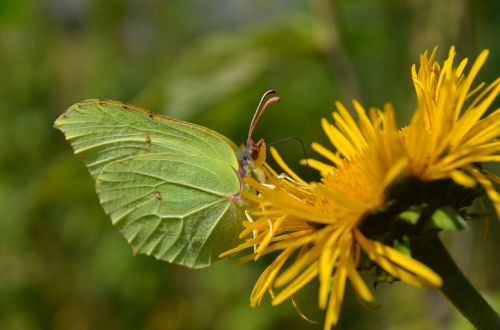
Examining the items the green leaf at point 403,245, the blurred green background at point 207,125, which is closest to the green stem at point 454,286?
the green leaf at point 403,245

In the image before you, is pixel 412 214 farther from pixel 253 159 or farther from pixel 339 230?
pixel 253 159

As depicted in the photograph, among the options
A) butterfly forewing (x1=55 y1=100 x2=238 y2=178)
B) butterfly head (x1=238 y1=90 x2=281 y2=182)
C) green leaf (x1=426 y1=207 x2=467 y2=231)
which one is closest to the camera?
green leaf (x1=426 y1=207 x2=467 y2=231)

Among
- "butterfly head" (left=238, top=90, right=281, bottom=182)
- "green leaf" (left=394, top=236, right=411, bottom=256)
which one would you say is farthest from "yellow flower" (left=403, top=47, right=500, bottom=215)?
"butterfly head" (left=238, top=90, right=281, bottom=182)

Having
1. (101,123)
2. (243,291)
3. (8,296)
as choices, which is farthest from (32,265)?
(101,123)

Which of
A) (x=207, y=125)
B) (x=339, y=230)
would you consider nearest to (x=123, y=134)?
(x=207, y=125)

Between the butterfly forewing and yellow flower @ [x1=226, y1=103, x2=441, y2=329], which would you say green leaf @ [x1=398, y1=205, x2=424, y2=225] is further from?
the butterfly forewing

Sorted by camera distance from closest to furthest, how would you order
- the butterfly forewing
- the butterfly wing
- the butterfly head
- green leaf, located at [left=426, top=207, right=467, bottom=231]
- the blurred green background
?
green leaf, located at [left=426, top=207, right=467, bottom=231] → the butterfly head → the butterfly wing → the butterfly forewing → the blurred green background
